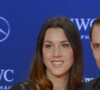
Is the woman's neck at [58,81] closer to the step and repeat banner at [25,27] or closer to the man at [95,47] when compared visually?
the man at [95,47]

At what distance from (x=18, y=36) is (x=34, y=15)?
28 cm

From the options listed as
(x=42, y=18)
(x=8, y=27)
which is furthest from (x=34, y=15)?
(x=8, y=27)

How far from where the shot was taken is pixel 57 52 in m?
2.43

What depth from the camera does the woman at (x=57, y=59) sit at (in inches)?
96.7

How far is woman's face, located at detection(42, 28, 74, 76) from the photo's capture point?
2.45 meters

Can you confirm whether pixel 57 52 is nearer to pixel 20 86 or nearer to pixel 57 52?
pixel 57 52

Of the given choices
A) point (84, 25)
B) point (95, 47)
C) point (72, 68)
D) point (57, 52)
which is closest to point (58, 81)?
point (72, 68)

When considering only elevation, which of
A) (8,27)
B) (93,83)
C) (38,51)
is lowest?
(93,83)

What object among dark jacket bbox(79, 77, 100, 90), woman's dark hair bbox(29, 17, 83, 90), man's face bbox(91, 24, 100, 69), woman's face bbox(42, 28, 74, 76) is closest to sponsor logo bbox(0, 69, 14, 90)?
woman's dark hair bbox(29, 17, 83, 90)

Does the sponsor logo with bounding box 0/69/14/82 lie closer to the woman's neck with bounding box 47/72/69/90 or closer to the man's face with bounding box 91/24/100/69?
the woman's neck with bounding box 47/72/69/90

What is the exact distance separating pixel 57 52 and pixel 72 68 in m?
0.23

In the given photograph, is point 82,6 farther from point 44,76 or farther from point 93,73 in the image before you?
point 44,76

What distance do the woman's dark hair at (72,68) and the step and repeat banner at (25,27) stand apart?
75 centimetres

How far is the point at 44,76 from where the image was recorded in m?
2.55
